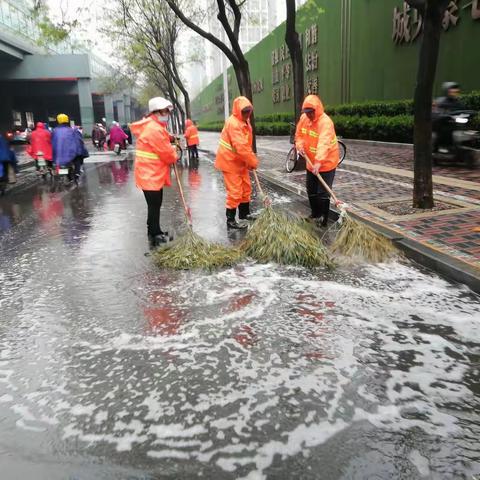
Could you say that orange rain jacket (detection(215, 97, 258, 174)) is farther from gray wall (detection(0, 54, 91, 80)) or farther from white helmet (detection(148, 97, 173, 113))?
gray wall (detection(0, 54, 91, 80))

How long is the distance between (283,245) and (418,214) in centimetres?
228

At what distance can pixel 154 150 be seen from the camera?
18.5 feet

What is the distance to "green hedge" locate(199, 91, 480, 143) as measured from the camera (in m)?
14.3

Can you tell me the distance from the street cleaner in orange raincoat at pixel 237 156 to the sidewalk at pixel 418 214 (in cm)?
Answer: 157

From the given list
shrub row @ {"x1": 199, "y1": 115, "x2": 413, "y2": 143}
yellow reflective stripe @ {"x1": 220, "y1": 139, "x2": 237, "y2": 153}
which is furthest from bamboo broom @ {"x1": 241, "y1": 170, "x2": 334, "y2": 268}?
shrub row @ {"x1": 199, "y1": 115, "x2": 413, "y2": 143}

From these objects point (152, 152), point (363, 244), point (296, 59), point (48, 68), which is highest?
point (48, 68)

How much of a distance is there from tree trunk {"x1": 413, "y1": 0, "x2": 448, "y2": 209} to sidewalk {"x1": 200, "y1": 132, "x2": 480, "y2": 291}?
1.16ft

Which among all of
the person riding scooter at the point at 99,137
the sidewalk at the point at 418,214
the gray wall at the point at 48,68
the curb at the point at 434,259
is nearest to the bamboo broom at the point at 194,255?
the curb at the point at 434,259

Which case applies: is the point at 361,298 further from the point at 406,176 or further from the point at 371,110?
the point at 371,110

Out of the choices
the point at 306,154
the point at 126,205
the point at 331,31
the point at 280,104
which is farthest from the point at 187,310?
the point at 280,104

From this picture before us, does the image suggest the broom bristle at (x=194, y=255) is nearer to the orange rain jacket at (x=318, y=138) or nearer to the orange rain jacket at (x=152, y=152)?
the orange rain jacket at (x=152, y=152)

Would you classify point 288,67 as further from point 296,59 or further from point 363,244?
point 363,244

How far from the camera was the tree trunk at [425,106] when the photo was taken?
6156mm

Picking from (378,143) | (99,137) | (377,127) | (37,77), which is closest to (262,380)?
(378,143)
